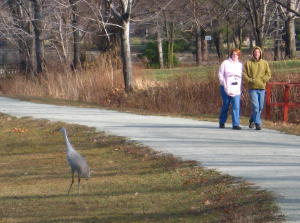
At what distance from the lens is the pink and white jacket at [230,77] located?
1709 centimetres

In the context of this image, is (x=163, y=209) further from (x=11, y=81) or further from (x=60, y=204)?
(x=11, y=81)

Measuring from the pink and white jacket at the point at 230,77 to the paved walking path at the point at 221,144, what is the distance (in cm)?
90

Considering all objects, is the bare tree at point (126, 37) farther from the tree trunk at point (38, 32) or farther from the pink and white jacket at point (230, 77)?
the tree trunk at point (38, 32)

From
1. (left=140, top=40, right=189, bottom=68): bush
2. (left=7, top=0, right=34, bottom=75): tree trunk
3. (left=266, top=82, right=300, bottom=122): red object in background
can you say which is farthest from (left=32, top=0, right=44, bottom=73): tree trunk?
(left=266, top=82, right=300, bottom=122): red object in background

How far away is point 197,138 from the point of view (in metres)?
16.0

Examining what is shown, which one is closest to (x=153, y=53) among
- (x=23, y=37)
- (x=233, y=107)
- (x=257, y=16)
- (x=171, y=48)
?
(x=171, y=48)

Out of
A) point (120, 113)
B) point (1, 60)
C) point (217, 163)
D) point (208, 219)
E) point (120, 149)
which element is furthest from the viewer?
point (1, 60)

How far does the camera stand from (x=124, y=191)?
11.0 metres

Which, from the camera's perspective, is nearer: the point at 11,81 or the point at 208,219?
the point at 208,219

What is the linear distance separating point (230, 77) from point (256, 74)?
57 centimetres

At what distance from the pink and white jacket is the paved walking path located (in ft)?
2.96

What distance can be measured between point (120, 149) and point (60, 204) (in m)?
4.82

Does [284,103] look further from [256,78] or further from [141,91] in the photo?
[141,91]

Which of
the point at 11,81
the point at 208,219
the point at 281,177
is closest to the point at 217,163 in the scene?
the point at 281,177
